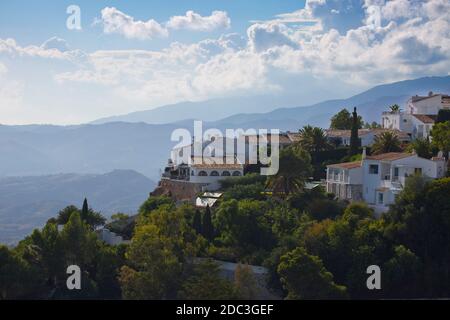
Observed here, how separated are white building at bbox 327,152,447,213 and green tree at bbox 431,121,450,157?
2.43 meters

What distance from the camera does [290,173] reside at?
145ft

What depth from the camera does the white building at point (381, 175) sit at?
41.6m

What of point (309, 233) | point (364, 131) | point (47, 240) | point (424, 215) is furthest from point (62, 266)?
point (364, 131)

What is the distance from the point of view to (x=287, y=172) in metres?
44.3

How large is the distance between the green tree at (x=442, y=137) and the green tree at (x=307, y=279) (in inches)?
557

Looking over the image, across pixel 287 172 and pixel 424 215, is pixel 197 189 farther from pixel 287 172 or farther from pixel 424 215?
pixel 424 215

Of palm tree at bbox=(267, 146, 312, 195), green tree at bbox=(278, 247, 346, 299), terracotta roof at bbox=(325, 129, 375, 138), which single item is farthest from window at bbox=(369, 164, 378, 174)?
terracotta roof at bbox=(325, 129, 375, 138)

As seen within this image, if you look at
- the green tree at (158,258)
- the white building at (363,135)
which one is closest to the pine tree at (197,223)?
the green tree at (158,258)

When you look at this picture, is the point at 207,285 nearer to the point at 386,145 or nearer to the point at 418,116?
the point at 386,145

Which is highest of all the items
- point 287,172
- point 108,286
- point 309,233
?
point 287,172

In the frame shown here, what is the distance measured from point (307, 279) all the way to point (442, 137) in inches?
635
